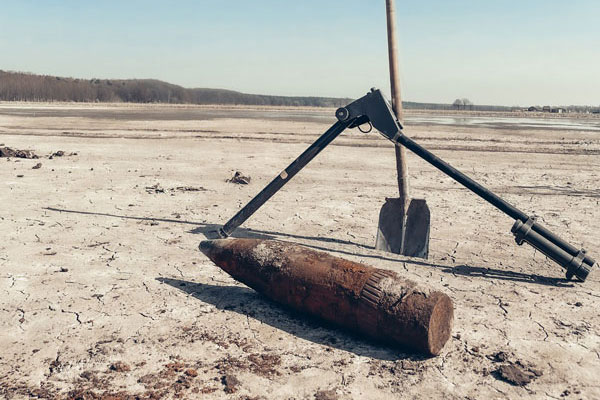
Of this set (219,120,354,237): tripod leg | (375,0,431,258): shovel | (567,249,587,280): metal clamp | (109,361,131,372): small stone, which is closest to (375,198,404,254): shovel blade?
(375,0,431,258): shovel

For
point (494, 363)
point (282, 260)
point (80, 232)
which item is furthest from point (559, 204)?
point (80, 232)

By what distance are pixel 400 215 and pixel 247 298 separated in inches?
92.9

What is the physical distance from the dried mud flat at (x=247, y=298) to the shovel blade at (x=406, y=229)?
188mm

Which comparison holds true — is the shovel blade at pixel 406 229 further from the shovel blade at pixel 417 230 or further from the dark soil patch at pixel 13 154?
the dark soil patch at pixel 13 154

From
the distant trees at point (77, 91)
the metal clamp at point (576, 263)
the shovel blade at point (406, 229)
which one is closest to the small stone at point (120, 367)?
the shovel blade at point (406, 229)

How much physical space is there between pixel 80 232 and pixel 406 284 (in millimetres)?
4782

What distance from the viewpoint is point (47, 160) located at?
12.1 metres

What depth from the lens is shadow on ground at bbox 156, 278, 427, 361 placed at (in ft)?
11.3

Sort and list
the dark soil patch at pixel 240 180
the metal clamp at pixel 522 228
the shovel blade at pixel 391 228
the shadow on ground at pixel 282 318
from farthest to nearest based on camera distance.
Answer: the dark soil patch at pixel 240 180, the shovel blade at pixel 391 228, the metal clamp at pixel 522 228, the shadow on ground at pixel 282 318

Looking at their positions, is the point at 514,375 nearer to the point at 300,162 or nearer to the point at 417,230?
the point at 417,230

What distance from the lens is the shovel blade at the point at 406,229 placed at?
556 cm

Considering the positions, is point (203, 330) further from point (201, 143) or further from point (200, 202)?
point (201, 143)

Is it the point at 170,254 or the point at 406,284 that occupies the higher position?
the point at 406,284

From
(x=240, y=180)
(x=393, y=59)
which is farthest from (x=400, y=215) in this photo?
(x=240, y=180)
